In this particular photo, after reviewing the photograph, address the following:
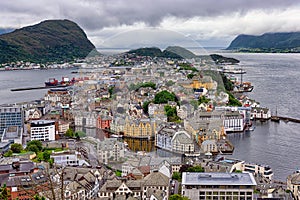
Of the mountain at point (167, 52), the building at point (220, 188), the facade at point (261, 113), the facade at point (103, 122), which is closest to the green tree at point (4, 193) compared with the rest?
the building at point (220, 188)

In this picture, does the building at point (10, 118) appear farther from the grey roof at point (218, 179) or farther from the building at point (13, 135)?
the grey roof at point (218, 179)

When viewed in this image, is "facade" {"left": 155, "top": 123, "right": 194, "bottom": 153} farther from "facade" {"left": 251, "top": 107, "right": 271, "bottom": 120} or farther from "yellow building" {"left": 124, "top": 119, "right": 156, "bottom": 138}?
"facade" {"left": 251, "top": 107, "right": 271, "bottom": 120}

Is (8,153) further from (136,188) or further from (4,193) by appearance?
(136,188)

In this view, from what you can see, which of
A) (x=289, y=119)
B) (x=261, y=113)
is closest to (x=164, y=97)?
(x=261, y=113)

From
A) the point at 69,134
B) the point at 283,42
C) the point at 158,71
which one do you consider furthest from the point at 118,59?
the point at 283,42

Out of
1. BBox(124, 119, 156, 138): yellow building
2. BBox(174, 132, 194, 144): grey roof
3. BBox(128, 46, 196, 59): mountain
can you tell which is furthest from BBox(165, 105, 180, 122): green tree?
BBox(174, 132, 194, 144): grey roof

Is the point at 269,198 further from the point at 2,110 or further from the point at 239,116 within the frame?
the point at 2,110
